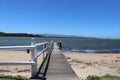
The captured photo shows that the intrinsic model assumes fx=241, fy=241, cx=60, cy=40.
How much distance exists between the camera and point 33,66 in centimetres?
840

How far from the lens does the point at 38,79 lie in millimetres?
7898

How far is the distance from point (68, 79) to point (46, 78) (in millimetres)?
746

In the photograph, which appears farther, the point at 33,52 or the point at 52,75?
the point at 52,75

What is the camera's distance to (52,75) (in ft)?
28.9

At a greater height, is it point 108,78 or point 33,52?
point 33,52

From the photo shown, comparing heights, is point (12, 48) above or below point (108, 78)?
above

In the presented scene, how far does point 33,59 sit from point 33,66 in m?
0.28

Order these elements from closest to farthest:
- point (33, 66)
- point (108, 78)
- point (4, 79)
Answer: point (4, 79) → point (33, 66) → point (108, 78)

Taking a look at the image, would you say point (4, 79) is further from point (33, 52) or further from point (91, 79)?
point (91, 79)

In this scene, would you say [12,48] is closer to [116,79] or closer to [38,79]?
[38,79]

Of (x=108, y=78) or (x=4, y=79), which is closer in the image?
(x=4, y=79)

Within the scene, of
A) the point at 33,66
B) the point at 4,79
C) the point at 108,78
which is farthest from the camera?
the point at 108,78

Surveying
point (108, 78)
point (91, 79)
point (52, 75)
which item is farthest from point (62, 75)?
point (108, 78)

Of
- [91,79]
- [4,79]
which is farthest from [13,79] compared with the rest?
[91,79]
